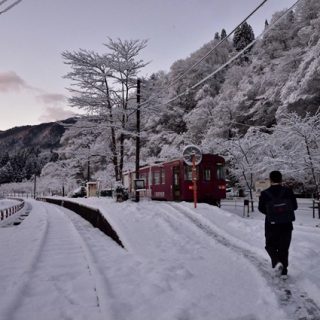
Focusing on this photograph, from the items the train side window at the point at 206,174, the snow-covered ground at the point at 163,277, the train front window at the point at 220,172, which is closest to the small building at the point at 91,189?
the train side window at the point at 206,174

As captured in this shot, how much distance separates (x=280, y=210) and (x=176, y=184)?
54.0ft

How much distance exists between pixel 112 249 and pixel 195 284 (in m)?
4.34

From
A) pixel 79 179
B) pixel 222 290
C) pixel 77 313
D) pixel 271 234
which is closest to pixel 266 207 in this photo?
pixel 271 234

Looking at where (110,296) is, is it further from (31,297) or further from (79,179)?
(79,179)

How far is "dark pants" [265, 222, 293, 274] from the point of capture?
6.22m

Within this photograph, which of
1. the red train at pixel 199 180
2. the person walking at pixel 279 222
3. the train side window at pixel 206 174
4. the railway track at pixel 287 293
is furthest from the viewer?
the train side window at pixel 206 174

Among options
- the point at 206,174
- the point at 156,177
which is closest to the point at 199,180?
the point at 206,174

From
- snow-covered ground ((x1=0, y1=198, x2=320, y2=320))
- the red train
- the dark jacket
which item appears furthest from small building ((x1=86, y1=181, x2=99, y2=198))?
the dark jacket

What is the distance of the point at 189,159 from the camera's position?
15.5m

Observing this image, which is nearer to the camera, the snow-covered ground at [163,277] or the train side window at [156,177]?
the snow-covered ground at [163,277]

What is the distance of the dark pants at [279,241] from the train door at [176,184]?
52.6 ft

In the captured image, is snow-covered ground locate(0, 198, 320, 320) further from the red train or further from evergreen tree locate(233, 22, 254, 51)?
evergreen tree locate(233, 22, 254, 51)

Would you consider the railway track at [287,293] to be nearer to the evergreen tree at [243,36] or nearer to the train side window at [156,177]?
the train side window at [156,177]

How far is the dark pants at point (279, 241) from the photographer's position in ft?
20.4
